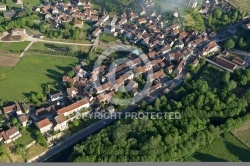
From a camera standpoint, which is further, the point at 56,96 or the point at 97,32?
the point at 97,32

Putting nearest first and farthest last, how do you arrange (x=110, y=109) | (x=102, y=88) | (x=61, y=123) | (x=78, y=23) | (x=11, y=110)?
(x=61, y=123)
(x=11, y=110)
(x=110, y=109)
(x=102, y=88)
(x=78, y=23)

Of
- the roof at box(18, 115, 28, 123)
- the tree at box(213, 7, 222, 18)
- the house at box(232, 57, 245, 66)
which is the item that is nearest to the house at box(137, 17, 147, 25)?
the tree at box(213, 7, 222, 18)

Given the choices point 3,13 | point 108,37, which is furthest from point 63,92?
point 3,13

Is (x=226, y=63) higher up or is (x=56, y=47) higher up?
(x=226, y=63)

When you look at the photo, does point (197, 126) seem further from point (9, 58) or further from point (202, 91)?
point (9, 58)

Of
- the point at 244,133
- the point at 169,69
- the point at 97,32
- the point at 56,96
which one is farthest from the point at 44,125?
the point at 244,133

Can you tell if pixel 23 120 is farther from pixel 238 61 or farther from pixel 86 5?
pixel 86 5
